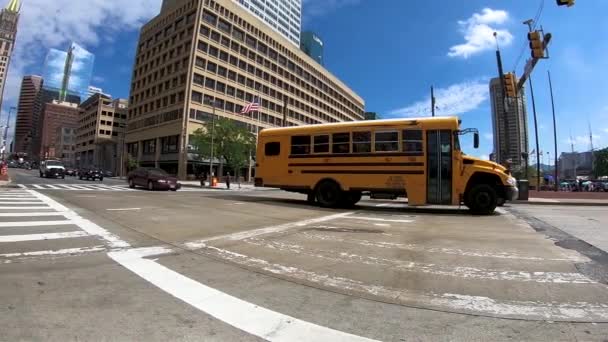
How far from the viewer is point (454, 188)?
12.8m

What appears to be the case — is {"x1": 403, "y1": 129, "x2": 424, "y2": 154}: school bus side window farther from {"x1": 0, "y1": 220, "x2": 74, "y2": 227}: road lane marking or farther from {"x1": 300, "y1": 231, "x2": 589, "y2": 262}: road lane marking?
{"x1": 0, "y1": 220, "x2": 74, "y2": 227}: road lane marking

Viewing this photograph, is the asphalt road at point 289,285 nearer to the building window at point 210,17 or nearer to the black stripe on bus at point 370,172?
the black stripe on bus at point 370,172

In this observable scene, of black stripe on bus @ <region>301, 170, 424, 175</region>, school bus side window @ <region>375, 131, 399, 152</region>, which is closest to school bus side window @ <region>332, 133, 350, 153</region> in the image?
black stripe on bus @ <region>301, 170, 424, 175</region>

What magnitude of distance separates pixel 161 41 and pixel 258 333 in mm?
82182

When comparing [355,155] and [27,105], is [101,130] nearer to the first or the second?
[27,105]

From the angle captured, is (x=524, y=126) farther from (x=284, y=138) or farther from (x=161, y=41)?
(x=161, y=41)

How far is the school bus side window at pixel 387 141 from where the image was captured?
44.2 ft

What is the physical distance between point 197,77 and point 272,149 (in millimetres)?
55040

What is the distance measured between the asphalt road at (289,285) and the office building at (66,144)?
5704 inches

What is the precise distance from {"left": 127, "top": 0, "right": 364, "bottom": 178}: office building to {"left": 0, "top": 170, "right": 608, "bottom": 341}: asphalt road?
55.5m

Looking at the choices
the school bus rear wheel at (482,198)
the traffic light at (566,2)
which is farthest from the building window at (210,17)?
the traffic light at (566,2)

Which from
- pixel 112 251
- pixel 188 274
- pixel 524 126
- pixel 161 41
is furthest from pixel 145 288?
pixel 161 41

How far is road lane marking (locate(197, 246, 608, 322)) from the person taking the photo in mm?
3557

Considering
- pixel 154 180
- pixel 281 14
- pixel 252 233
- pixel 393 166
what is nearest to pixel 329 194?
pixel 393 166
